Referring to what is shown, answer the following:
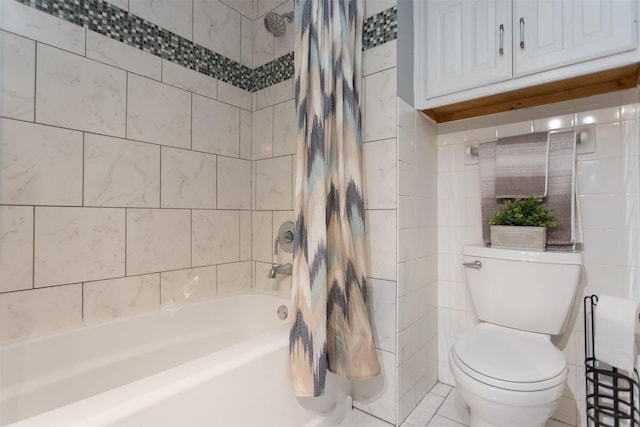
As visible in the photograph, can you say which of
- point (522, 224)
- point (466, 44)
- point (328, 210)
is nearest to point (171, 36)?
point (328, 210)

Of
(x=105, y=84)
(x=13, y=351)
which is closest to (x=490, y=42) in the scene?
(x=105, y=84)

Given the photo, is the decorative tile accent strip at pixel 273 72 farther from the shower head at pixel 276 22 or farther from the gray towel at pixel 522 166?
the gray towel at pixel 522 166

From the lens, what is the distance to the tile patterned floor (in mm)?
1454

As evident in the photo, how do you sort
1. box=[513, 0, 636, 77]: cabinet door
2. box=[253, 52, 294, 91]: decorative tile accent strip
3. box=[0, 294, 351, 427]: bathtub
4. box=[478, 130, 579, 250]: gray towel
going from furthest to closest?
box=[253, 52, 294, 91]: decorative tile accent strip < box=[478, 130, 579, 250]: gray towel < box=[513, 0, 636, 77]: cabinet door < box=[0, 294, 351, 427]: bathtub

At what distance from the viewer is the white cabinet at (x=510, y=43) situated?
119cm

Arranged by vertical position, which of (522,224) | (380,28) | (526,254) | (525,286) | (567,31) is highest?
(380,28)

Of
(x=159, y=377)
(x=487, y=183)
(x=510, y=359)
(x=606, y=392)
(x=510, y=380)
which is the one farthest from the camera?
(x=487, y=183)

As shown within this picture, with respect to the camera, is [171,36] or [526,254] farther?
[171,36]

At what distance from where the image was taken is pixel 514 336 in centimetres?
141

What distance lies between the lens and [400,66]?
1.50 meters

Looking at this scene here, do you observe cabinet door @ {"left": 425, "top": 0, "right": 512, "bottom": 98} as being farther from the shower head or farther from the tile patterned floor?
Result: the tile patterned floor

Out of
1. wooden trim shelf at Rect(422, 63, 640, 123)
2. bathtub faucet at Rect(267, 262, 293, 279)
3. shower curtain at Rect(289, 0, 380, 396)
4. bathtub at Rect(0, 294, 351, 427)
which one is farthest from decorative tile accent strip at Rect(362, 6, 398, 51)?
bathtub at Rect(0, 294, 351, 427)

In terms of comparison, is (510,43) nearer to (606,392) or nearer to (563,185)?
(563,185)

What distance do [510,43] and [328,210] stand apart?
3.62ft
